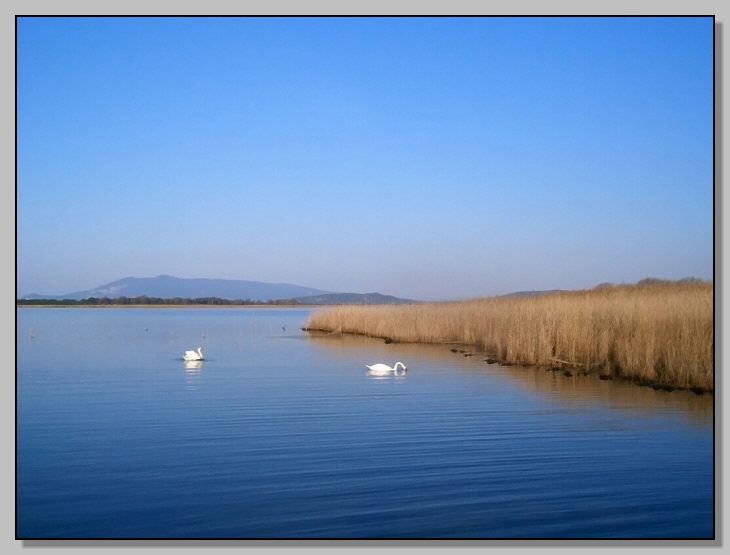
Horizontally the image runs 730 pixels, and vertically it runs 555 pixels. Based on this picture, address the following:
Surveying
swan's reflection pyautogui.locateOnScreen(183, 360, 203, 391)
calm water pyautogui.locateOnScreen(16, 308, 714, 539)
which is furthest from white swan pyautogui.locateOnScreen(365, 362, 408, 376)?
swan's reflection pyautogui.locateOnScreen(183, 360, 203, 391)

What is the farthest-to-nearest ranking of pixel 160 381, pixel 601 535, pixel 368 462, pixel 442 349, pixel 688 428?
pixel 442 349, pixel 160 381, pixel 688 428, pixel 368 462, pixel 601 535

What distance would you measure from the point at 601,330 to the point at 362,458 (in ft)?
23.2

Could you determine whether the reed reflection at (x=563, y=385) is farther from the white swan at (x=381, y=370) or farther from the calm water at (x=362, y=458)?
the white swan at (x=381, y=370)

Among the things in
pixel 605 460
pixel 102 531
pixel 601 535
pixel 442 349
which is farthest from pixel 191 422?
pixel 442 349

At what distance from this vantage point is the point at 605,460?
7539 millimetres

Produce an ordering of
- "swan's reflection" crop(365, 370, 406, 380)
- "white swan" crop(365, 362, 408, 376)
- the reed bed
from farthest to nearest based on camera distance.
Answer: "white swan" crop(365, 362, 408, 376) < "swan's reflection" crop(365, 370, 406, 380) < the reed bed

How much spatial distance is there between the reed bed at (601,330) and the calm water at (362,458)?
549 mm

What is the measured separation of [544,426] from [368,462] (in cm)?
257

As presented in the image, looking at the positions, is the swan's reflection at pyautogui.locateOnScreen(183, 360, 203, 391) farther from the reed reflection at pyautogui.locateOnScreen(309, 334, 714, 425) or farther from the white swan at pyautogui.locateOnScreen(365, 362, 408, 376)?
the reed reflection at pyautogui.locateOnScreen(309, 334, 714, 425)

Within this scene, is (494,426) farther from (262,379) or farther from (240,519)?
(262,379)

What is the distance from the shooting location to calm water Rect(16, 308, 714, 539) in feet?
19.5

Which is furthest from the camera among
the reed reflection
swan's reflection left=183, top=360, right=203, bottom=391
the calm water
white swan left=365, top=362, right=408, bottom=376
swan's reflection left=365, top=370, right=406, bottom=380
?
white swan left=365, top=362, right=408, bottom=376

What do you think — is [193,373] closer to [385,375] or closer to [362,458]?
[385,375]

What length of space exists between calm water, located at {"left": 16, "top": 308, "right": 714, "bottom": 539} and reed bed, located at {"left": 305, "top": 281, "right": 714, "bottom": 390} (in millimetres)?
549
